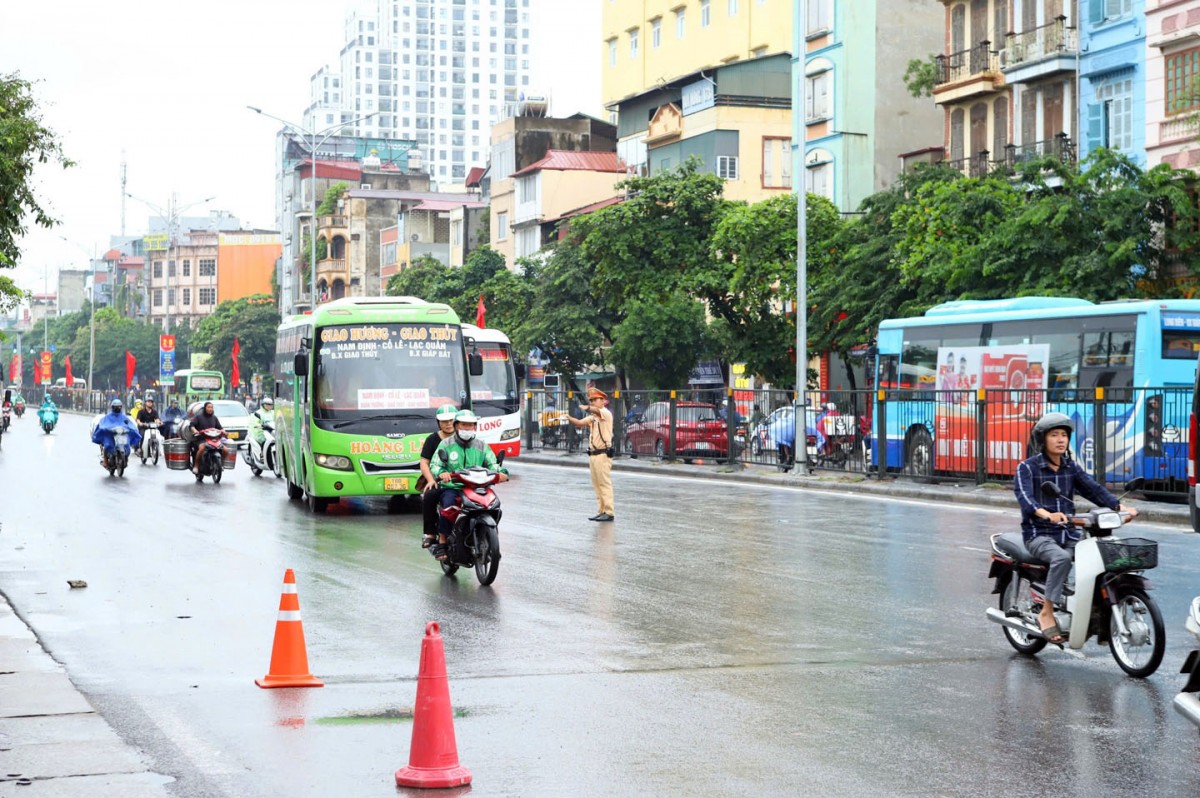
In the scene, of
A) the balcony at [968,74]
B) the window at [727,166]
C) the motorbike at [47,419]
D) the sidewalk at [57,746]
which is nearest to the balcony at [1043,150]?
the balcony at [968,74]

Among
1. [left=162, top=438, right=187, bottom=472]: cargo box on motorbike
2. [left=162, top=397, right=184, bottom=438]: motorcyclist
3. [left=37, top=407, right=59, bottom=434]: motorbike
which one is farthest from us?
[left=37, top=407, right=59, bottom=434]: motorbike

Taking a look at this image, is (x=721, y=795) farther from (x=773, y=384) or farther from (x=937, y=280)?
(x=773, y=384)

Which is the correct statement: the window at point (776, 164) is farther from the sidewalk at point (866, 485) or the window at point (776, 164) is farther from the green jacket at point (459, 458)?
the green jacket at point (459, 458)

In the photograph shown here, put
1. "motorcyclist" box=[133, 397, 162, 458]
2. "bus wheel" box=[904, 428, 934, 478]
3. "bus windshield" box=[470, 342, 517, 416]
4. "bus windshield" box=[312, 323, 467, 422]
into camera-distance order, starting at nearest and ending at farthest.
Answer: "bus windshield" box=[312, 323, 467, 422]
"bus wheel" box=[904, 428, 934, 478]
"bus windshield" box=[470, 342, 517, 416]
"motorcyclist" box=[133, 397, 162, 458]

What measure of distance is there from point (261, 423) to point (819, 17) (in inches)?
1249

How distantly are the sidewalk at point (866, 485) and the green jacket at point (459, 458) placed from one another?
7.79 metres

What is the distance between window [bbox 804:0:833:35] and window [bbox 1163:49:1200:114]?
1947 centimetres

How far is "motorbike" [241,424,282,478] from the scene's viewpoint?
33.8m

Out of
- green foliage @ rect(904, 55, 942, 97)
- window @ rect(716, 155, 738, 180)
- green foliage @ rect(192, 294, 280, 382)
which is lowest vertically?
green foliage @ rect(192, 294, 280, 382)

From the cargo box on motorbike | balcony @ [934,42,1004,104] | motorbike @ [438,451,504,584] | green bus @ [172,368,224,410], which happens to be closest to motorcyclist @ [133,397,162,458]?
the cargo box on motorbike

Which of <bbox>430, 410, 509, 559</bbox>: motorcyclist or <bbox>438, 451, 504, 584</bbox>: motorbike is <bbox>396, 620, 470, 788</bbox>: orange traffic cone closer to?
<bbox>438, 451, 504, 584</bbox>: motorbike

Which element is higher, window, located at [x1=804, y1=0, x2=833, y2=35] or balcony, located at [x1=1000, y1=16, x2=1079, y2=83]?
window, located at [x1=804, y1=0, x2=833, y2=35]

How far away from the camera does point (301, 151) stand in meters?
152

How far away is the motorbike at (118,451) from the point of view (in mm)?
33719
